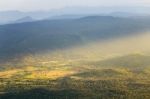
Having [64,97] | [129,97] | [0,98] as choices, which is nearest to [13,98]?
[0,98]

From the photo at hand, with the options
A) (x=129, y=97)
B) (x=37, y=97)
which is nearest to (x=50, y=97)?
(x=37, y=97)

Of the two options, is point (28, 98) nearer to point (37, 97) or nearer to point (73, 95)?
point (37, 97)

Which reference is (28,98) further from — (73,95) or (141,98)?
(141,98)

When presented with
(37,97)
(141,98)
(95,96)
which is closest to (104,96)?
(95,96)

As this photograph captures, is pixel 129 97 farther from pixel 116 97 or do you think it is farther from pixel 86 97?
pixel 86 97

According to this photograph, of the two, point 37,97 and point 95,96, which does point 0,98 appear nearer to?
point 37,97

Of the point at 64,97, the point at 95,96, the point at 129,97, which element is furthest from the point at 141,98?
the point at 64,97
